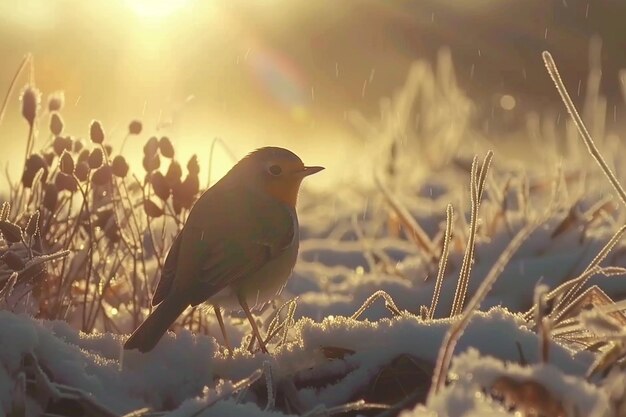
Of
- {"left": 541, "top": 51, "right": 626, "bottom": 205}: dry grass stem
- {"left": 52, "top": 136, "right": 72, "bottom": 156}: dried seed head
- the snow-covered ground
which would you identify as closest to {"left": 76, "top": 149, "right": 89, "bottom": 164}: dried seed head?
{"left": 52, "top": 136, "right": 72, "bottom": 156}: dried seed head

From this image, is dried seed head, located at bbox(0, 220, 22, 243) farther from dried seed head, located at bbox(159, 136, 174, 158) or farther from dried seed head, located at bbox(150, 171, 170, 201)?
dried seed head, located at bbox(159, 136, 174, 158)

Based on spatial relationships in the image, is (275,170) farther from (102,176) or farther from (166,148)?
(102,176)

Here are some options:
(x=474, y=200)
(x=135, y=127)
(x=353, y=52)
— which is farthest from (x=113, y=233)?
(x=353, y=52)

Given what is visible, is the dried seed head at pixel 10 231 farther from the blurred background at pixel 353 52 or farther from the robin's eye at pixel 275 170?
the blurred background at pixel 353 52

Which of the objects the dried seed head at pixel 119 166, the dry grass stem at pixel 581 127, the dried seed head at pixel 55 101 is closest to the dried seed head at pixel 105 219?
the dried seed head at pixel 119 166

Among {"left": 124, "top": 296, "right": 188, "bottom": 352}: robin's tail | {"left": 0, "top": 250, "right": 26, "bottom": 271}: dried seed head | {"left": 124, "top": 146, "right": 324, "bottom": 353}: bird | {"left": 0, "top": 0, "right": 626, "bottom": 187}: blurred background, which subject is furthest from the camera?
{"left": 0, "top": 0, "right": 626, "bottom": 187}: blurred background

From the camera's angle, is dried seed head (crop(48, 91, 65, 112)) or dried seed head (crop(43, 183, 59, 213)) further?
dried seed head (crop(48, 91, 65, 112))
